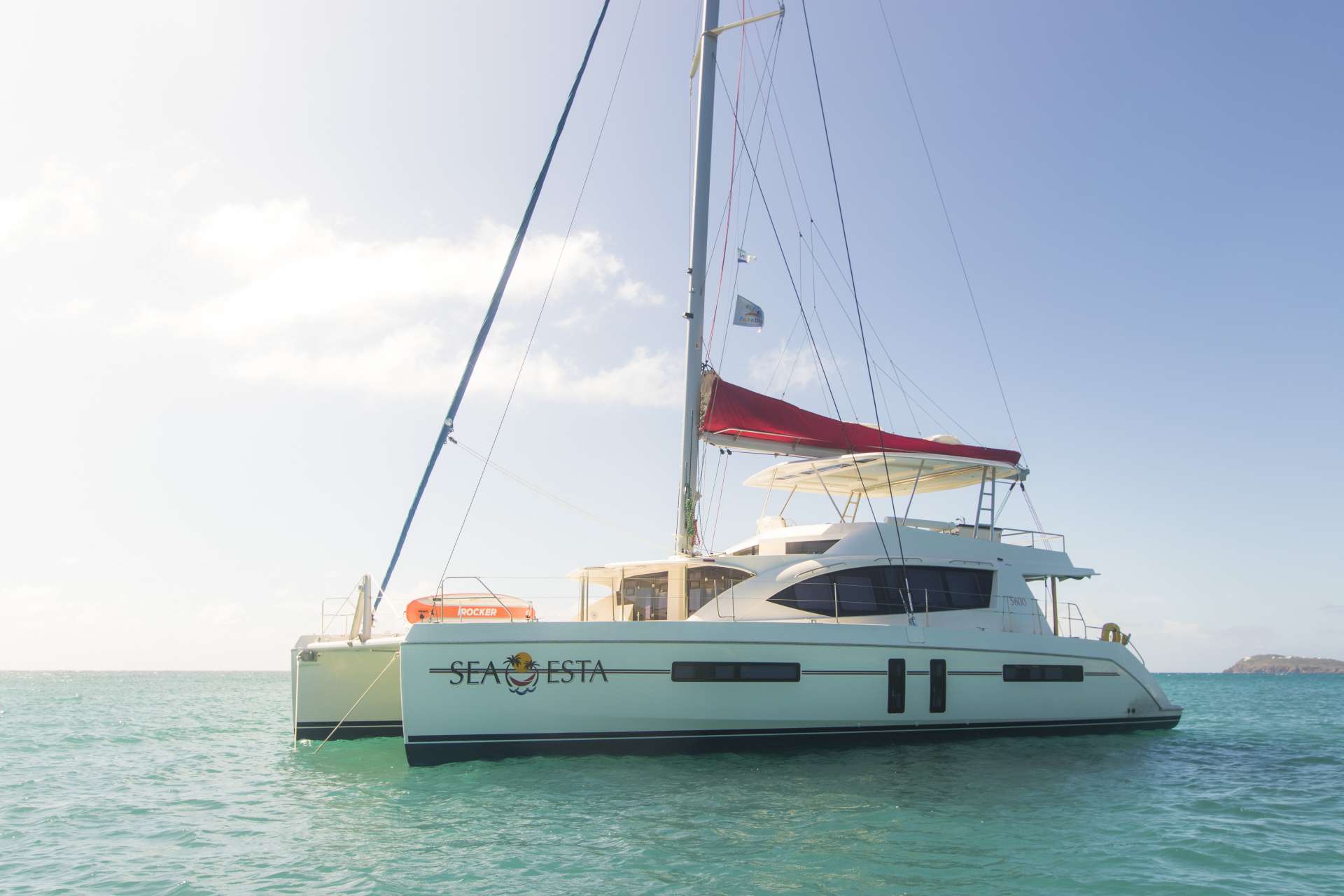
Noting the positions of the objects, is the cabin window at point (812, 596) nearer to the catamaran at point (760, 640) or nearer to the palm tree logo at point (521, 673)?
the catamaran at point (760, 640)

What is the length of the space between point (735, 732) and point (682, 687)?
0.91 meters

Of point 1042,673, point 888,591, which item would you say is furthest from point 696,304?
point 1042,673

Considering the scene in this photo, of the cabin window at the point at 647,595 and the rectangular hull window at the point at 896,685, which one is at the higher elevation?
the cabin window at the point at 647,595

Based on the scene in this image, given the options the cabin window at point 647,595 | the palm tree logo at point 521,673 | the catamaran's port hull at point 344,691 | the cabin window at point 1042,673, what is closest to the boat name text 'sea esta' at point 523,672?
the palm tree logo at point 521,673

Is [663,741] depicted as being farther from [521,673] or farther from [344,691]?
[344,691]

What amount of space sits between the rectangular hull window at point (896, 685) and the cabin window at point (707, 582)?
213cm

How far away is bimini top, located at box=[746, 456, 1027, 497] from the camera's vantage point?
42.9ft

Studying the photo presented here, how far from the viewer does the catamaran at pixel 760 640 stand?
959cm

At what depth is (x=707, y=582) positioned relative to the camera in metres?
11.4

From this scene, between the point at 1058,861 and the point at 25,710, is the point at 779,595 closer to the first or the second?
the point at 1058,861

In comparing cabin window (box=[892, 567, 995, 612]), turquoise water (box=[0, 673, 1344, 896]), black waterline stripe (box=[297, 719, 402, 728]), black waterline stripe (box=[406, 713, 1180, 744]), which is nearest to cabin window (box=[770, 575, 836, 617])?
cabin window (box=[892, 567, 995, 612])

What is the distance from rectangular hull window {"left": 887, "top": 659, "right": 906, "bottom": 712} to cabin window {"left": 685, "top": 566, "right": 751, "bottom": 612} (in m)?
2.13

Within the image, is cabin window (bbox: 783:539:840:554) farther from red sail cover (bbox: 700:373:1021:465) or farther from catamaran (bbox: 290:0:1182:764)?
red sail cover (bbox: 700:373:1021:465)

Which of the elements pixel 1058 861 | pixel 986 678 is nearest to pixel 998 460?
pixel 986 678
